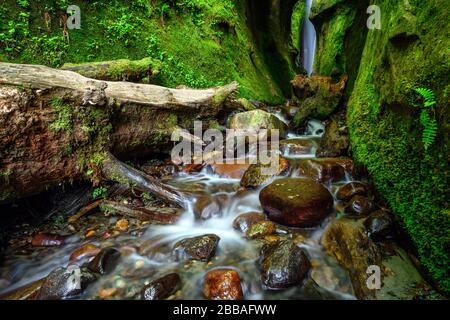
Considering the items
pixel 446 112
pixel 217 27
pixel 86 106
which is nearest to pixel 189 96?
pixel 86 106

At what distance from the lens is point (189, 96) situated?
20.5ft

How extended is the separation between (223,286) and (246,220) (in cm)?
132

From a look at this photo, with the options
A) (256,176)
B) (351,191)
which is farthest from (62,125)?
(351,191)

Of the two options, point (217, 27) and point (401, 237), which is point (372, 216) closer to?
point (401, 237)

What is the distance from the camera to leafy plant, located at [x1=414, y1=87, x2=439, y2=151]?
8.32ft

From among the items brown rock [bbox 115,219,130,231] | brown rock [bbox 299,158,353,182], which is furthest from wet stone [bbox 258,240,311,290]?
brown rock [bbox 299,158,353,182]

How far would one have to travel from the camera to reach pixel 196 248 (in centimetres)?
348

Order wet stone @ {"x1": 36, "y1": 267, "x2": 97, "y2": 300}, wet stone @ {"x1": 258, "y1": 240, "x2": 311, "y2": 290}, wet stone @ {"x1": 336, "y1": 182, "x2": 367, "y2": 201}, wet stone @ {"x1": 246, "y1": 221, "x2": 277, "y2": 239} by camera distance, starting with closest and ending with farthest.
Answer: wet stone @ {"x1": 36, "y1": 267, "x2": 97, "y2": 300} < wet stone @ {"x1": 258, "y1": 240, "x2": 311, "y2": 290} < wet stone @ {"x1": 246, "y1": 221, "x2": 277, "y2": 239} < wet stone @ {"x1": 336, "y1": 182, "x2": 367, "y2": 201}

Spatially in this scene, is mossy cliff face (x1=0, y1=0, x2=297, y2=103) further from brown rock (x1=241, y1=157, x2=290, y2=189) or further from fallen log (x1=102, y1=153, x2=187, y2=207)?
brown rock (x1=241, y1=157, x2=290, y2=189)

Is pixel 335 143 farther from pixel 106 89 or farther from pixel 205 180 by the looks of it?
pixel 106 89

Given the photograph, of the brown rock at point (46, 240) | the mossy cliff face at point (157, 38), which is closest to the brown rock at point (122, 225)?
the brown rock at point (46, 240)

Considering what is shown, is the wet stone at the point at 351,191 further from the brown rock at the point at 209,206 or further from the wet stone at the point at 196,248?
the wet stone at the point at 196,248

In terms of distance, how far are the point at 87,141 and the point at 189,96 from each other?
9.02 ft

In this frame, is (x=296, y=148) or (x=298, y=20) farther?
(x=298, y=20)
